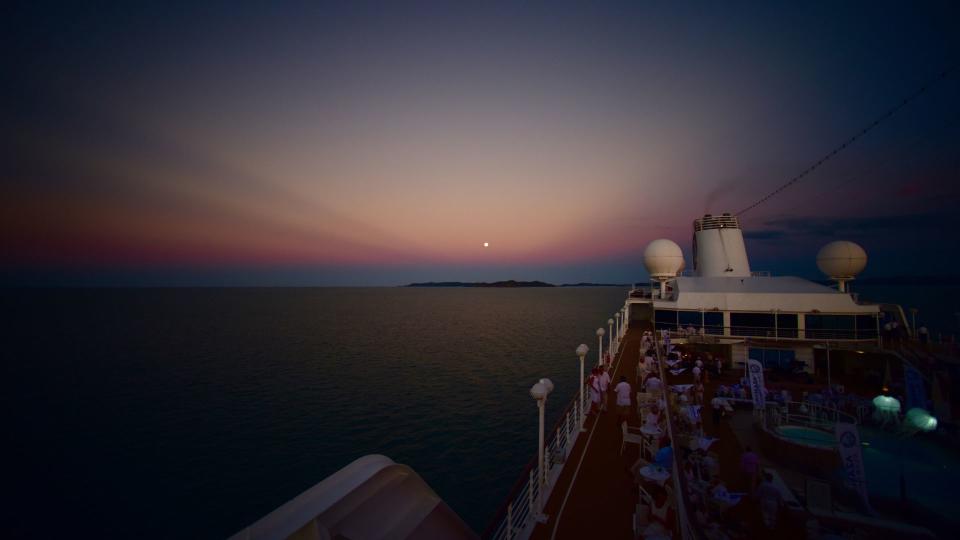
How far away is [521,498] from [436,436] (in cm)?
1175

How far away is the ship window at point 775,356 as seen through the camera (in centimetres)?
2261

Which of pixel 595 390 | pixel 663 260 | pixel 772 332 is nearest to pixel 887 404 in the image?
pixel 772 332

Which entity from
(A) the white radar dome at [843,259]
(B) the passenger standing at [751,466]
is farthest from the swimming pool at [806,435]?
(A) the white radar dome at [843,259]

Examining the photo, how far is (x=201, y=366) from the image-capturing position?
3509 centimetres

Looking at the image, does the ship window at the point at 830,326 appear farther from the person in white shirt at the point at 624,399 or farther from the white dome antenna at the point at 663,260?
the person in white shirt at the point at 624,399

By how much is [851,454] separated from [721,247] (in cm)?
2577

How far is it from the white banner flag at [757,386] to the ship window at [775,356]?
10461 mm

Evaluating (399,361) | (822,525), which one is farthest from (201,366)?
(822,525)

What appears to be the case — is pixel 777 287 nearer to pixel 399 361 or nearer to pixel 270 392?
pixel 399 361

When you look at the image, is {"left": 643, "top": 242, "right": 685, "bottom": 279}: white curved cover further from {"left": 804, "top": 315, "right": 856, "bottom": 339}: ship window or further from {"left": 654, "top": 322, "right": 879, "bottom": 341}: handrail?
{"left": 804, "top": 315, "right": 856, "bottom": 339}: ship window

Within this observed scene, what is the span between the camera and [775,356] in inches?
904

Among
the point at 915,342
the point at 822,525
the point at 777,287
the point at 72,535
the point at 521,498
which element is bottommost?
the point at 72,535

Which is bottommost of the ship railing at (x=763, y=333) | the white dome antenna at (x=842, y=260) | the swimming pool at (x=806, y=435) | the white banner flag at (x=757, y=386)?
the swimming pool at (x=806, y=435)

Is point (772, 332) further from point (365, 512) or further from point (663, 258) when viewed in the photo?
point (365, 512)
